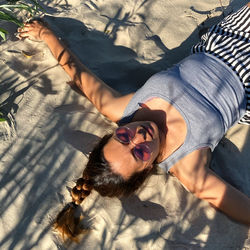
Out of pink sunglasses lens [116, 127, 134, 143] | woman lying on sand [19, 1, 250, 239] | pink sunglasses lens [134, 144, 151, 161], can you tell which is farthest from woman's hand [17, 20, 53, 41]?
pink sunglasses lens [134, 144, 151, 161]

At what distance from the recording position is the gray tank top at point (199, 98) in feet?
6.57

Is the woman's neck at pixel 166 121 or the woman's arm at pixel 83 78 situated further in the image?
the woman's arm at pixel 83 78

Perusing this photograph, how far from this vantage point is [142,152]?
1.83m

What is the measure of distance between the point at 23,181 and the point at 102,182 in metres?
0.50

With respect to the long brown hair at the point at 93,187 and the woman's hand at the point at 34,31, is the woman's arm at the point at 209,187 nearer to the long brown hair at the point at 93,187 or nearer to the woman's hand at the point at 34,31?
the long brown hair at the point at 93,187

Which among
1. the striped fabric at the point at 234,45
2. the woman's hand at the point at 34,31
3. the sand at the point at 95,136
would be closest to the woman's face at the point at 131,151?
the sand at the point at 95,136

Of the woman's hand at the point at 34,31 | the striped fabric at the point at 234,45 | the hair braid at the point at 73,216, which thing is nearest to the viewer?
the hair braid at the point at 73,216

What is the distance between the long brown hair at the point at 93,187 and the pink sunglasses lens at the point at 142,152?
0.11 meters

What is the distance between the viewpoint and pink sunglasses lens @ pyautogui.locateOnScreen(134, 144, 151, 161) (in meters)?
1.83

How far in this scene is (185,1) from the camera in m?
3.09

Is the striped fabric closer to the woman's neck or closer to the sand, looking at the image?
the sand

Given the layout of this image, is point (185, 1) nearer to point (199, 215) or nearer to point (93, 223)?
point (199, 215)

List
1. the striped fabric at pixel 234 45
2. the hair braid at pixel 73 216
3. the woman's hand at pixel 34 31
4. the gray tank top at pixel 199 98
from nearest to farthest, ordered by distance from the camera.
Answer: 1. the hair braid at pixel 73 216
2. the gray tank top at pixel 199 98
3. the striped fabric at pixel 234 45
4. the woman's hand at pixel 34 31

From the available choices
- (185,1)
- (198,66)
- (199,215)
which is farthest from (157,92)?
(185,1)
